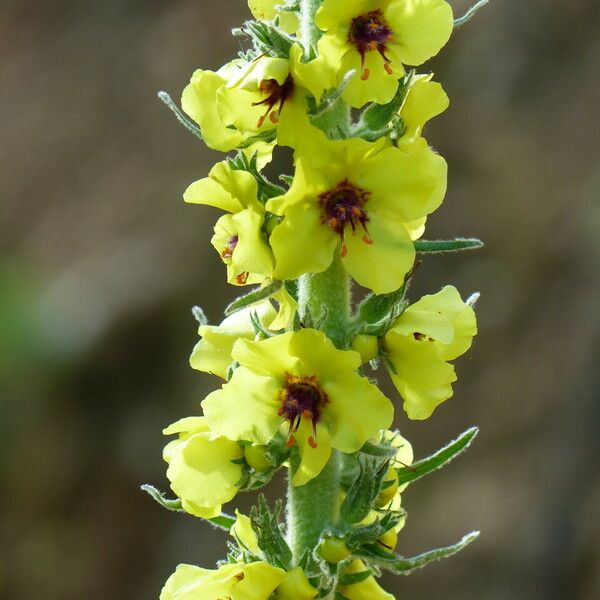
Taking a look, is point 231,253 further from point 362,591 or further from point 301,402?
point 362,591

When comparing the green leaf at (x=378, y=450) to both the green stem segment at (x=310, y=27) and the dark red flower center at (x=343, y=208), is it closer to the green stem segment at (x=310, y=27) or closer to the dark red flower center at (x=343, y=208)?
the dark red flower center at (x=343, y=208)

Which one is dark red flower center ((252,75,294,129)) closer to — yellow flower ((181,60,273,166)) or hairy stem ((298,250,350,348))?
yellow flower ((181,60,273,166))

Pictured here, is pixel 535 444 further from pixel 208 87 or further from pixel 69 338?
pixel 208 87

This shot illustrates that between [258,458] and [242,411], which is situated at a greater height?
[242,411]

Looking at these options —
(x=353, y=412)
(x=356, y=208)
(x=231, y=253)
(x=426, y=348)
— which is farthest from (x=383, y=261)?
(x=231, y=253)

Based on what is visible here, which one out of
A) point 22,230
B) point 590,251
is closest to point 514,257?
point 590,251
